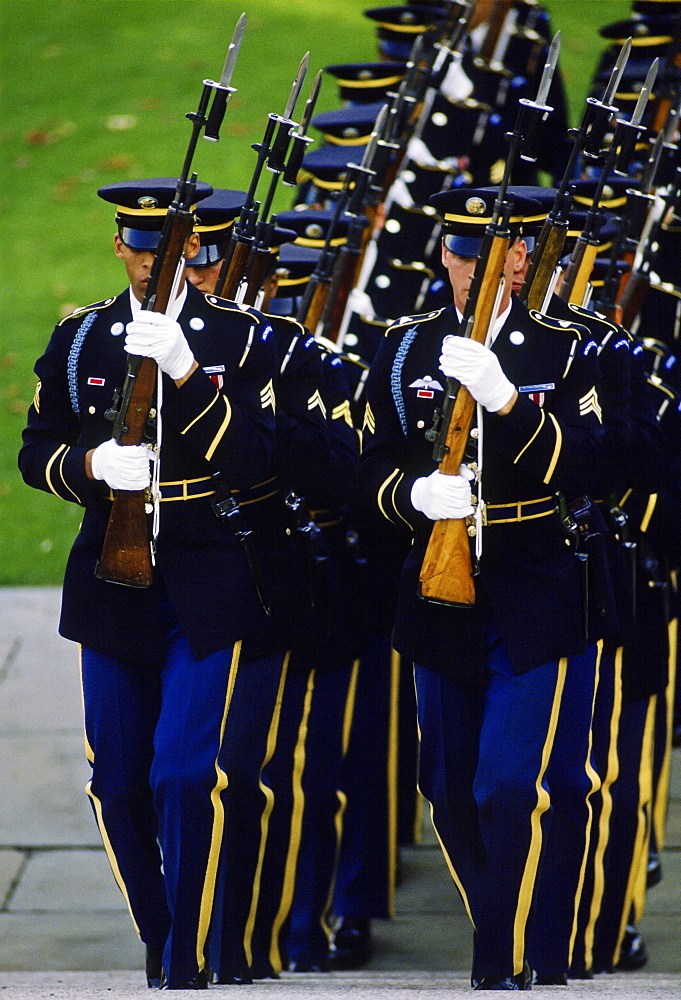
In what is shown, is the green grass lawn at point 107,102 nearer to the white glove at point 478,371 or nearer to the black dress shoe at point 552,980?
the black dress shoe at point 552,980

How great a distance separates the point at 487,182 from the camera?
21.9 feet

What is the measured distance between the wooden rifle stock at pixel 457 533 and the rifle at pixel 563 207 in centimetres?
56

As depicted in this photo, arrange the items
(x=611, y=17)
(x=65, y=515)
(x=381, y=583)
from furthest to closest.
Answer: (x=611, y=17), (x=65, y=515), (x=381, y=583)

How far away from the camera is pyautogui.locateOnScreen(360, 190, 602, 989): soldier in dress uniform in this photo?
393 cm

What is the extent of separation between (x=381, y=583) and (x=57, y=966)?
1.37m

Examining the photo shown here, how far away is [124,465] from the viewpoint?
3.89m

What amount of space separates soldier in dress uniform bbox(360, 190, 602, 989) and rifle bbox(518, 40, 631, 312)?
34 cm

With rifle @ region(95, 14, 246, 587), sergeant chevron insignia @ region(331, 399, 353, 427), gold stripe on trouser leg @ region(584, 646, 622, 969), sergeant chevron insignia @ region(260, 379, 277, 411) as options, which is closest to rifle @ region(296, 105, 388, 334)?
sergeant chevron insignia @ region(331, 399, 353, 427)

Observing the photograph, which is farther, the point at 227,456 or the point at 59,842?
the point at 59,842

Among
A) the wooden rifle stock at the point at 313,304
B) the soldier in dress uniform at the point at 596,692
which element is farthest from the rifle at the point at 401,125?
the soldier in dress uniform at the point at 596,692

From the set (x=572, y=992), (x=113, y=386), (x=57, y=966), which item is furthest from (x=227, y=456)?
(x=57, y=966)

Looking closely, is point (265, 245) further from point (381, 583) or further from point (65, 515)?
point (65, 515)

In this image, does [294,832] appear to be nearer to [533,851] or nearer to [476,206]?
[533,851]

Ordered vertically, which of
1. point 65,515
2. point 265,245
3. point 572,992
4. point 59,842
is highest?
point 265,245
